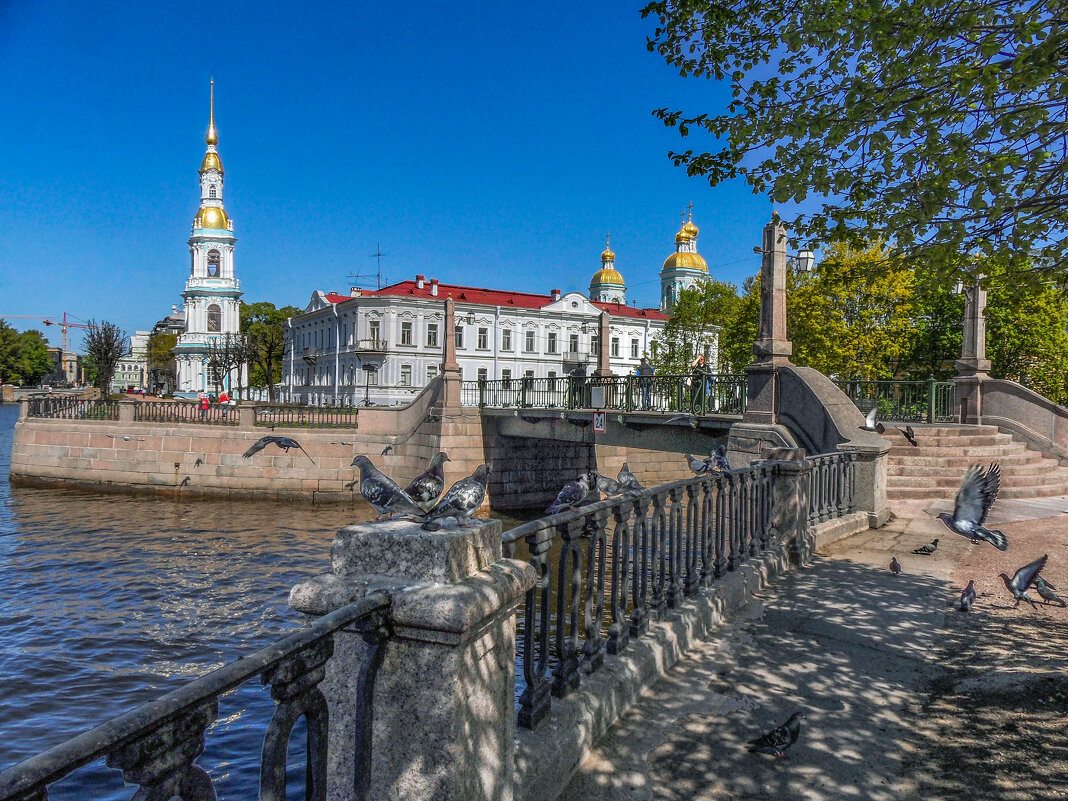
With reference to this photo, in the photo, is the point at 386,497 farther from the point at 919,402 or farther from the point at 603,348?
the point at 603,348

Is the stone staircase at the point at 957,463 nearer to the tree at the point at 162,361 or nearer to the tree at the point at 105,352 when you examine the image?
the tree at the point at 105,352

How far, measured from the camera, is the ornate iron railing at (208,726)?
1.27m

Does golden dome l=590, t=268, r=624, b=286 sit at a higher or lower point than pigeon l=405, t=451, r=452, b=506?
higher

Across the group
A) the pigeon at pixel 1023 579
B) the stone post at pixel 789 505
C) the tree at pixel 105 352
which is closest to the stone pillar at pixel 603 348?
the stone post at pixel 789 505

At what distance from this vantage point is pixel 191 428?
25.8 m

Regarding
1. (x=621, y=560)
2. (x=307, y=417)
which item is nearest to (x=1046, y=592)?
(x=621, y=560)

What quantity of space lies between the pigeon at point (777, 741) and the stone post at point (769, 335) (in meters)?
9.35

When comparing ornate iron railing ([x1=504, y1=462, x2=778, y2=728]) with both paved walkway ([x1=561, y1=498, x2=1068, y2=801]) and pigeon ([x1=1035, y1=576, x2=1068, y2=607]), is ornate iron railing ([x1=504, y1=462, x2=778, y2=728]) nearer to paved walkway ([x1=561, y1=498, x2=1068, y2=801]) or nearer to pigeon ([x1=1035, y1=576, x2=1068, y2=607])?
paved walkway ([x1=561, y1=498, x2=1068, y2=801])

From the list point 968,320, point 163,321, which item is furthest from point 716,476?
point 163,321

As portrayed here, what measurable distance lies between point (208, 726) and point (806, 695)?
3.38 metres

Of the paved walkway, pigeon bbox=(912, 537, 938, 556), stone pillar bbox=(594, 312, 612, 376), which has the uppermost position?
stone pillar bbox=(594, 312, 612, 376)

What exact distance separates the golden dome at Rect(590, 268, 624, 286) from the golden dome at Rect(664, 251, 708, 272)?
18.2 ft

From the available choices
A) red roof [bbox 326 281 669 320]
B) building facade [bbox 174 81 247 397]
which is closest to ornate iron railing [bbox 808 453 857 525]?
red roof [bbox 326 281 669 320]

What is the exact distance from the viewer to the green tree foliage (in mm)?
101438
